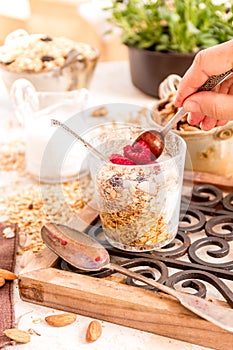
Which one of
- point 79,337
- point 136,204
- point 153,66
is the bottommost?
point 79,337

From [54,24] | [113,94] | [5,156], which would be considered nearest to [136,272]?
[5,156]

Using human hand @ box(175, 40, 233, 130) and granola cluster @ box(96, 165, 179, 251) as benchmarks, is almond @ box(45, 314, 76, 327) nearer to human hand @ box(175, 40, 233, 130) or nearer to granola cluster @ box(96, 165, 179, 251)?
granola cluster @ box(96, 165, 179, 251)

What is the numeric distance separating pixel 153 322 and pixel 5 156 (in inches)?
25.4

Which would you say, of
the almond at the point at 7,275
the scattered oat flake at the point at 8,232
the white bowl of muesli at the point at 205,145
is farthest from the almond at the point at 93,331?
the white bowl of muesli at the point at 205,145

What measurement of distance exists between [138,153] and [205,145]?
0.25 meters

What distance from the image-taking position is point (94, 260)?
88 cm

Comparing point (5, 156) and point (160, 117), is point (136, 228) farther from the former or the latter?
point (5, 156)

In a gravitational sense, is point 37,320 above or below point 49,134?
below

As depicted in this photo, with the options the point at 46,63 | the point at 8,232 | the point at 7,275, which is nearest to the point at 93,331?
the point at 7,275

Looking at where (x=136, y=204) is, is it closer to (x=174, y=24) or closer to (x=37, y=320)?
(x=37, y=320)

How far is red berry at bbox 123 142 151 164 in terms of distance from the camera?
3.05 ft

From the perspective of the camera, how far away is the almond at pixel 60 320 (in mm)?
807

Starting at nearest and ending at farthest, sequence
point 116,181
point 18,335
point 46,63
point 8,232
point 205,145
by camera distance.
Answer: point 18,335 < point 116,181 < point 8,232 < point 205,145 < point 46,63

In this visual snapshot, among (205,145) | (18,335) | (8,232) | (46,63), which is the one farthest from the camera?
(46,63)
